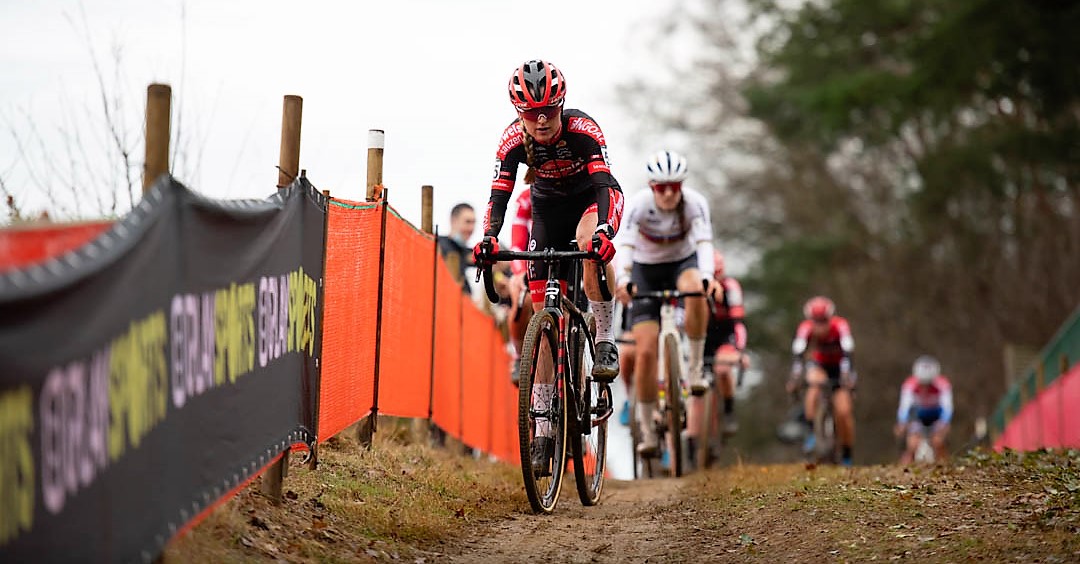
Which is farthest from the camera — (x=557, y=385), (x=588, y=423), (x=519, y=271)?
(x=519, y=271)

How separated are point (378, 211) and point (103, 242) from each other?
15.6 ft

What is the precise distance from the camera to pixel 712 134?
42.5 metres

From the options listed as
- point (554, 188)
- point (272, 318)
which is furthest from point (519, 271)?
point (272, 318)

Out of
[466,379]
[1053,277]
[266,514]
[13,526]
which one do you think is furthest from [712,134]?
[13,526]

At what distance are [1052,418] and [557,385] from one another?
1174cm

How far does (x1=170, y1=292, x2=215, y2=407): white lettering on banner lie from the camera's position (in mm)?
4930

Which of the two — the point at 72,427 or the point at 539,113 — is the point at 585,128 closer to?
the point at 539,113

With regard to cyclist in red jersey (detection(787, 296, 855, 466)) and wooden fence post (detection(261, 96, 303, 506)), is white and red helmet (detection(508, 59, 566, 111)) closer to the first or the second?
wooden fence post (detection(261, 96, 303, 506))

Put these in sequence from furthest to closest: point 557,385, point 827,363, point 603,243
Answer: point 827,363 < point 557,385 < point 603,243

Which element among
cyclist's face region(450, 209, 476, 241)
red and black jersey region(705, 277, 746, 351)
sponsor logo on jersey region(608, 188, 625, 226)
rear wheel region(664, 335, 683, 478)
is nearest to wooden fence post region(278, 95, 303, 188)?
sponsor logo on jersey region(608, 188, 625, 226)

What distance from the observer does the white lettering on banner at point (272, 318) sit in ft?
20.1

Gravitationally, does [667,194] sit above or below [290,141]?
above

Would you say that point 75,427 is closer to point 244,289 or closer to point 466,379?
point 244,289

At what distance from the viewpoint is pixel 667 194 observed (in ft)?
39.0
